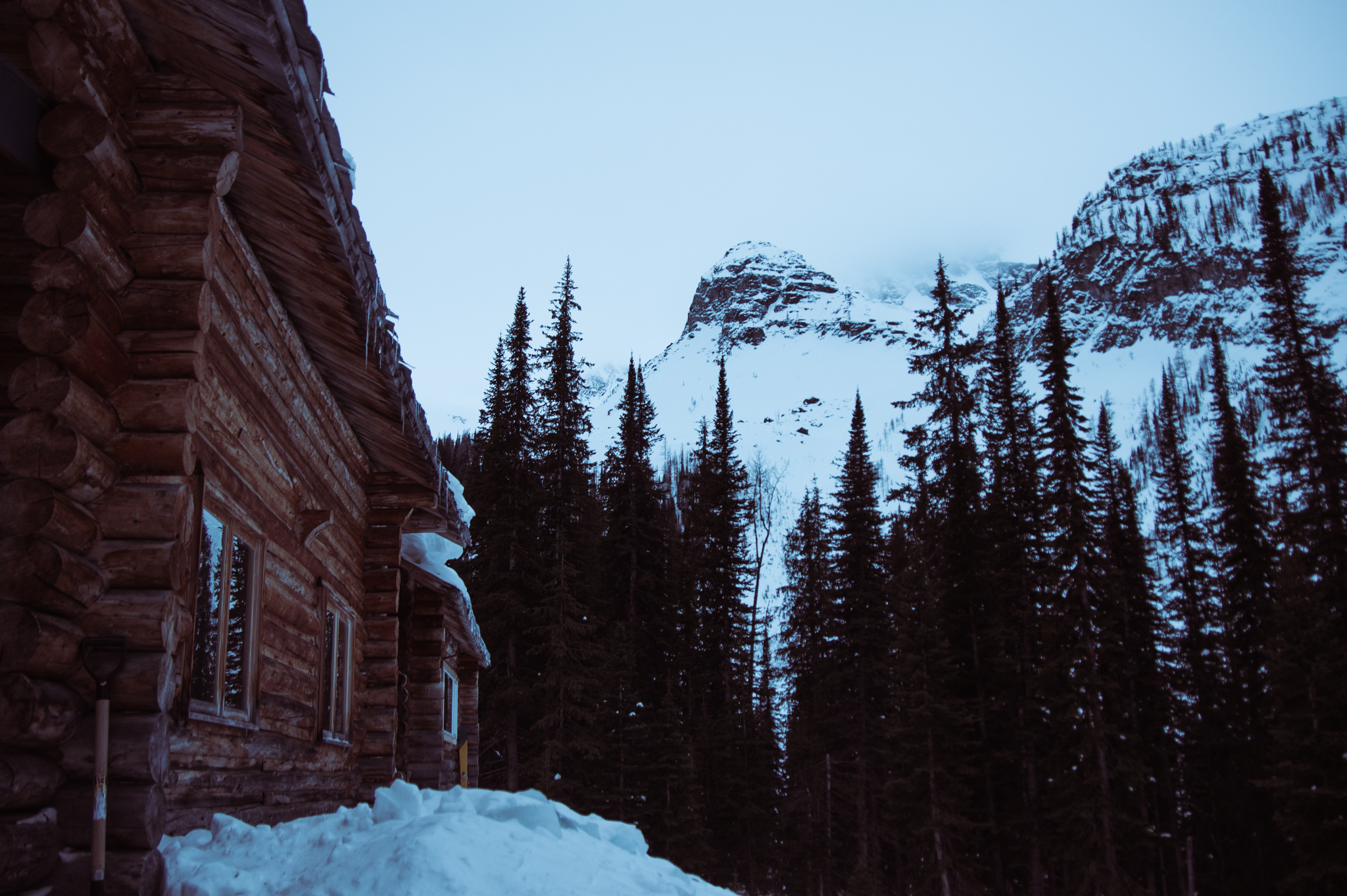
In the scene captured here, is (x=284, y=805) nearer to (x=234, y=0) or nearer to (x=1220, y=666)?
(x=234, y=0)

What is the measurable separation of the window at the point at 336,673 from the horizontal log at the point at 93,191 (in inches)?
196

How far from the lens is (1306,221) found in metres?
151

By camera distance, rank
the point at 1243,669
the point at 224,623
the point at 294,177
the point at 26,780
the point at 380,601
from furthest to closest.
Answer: the point at 1243,669
the point at 380,601
the point at 224,623
the point at 294,177
the point at 26,780

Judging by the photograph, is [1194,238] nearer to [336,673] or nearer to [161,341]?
[336,673]

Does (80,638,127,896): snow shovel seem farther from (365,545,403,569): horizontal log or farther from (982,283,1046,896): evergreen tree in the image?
(982,283,1046,896): evergreen tree

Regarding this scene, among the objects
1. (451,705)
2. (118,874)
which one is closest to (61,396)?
(118,874)

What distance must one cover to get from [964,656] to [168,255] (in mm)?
31469

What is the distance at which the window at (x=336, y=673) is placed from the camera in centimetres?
870

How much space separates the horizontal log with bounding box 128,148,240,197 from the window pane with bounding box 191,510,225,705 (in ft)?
6.23

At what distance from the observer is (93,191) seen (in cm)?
407

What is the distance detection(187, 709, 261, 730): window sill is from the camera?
16.8 ft

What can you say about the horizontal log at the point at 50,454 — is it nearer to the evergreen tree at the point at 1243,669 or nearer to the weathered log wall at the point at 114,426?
the weathered log wall at the point at 114,426

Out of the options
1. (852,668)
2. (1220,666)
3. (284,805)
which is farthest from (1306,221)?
(284,805)

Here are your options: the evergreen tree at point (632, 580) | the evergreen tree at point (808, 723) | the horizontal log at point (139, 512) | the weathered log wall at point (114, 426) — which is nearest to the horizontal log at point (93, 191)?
the weathered log wall at point (114, 426)
